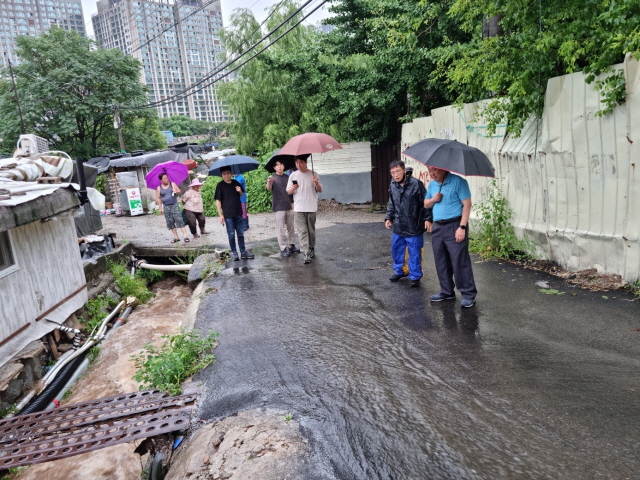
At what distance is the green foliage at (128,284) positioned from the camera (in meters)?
11.7

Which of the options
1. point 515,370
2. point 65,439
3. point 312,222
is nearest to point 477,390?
point 515,370

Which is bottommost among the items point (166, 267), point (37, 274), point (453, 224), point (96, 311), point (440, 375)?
point (96, 311)

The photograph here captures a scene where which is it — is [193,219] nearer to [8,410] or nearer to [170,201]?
[170,201]

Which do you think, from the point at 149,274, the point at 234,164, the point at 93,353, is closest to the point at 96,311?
the point at 93,353

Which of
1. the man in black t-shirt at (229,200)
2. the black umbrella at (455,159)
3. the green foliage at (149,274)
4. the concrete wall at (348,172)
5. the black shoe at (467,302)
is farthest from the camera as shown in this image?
the concrete wall at (348,172)

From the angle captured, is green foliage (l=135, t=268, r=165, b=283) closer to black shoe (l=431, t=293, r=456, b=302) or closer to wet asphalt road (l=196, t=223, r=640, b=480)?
wet asphalt road (l=196, t=223, r=640, b=480)

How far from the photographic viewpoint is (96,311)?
10.3 m

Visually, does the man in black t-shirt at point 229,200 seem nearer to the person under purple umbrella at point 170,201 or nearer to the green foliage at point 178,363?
the person under purple umbrella at point 170,201

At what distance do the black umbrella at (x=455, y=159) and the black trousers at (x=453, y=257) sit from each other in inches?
26.8

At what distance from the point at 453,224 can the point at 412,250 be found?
1162mm

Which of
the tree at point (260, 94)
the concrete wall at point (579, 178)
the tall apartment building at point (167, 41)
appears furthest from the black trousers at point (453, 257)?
the tall apartment building at point (167, 41)

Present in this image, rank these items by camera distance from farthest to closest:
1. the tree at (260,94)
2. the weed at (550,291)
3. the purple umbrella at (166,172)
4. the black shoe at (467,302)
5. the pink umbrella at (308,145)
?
the tree at (260,94)
the purple umbrella at (166,172)
the pink umbrella at (308,145)
the weed at (550,291)
the black shoe at (467,302)

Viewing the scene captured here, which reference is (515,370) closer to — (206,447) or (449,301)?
(449,301)

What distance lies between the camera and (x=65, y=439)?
159 inches
